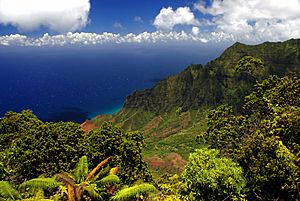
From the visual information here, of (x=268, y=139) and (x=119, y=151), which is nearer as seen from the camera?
(x=268, y=139)

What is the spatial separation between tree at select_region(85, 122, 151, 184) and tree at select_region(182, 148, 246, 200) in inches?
329

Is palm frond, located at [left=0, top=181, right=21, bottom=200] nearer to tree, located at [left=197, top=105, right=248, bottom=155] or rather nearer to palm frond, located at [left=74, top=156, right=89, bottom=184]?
palm frond, located at [left=74, top=156, right=89, bottom=184]

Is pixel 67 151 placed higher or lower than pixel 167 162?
higher

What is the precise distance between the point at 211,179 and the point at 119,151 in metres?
11.6

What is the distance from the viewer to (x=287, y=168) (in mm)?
24109

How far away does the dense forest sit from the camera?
24.8 metres

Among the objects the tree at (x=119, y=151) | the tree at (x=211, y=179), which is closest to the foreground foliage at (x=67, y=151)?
the tree at (x=119, y=151)

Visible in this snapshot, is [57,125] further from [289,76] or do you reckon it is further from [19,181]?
[289,76]

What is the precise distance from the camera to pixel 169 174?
1391 inches

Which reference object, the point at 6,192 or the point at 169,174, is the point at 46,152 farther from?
the point at 169,174

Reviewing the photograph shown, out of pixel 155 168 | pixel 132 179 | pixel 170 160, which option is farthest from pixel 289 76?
pixel 170 160

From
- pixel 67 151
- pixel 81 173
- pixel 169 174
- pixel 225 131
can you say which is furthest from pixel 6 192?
pixel 225 131

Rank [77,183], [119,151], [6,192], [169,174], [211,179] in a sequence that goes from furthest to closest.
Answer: [169,174], [119,151], [211,179], [77,183], [6,192]

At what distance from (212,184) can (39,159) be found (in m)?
18.4
